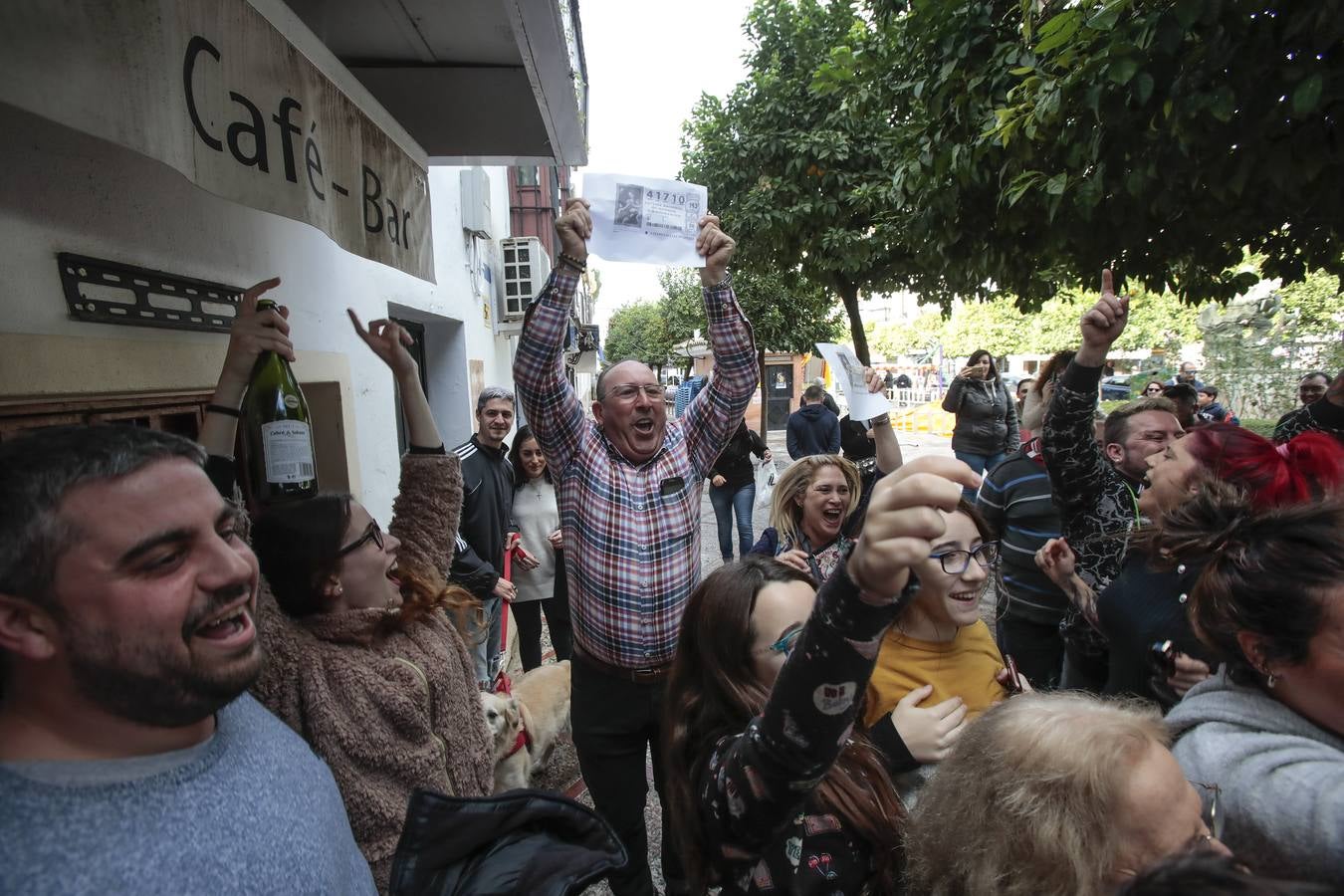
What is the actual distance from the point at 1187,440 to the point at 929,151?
9.81 ft

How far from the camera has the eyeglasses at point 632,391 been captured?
256 centimetres

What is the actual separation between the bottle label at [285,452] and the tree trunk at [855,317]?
22.3 feet

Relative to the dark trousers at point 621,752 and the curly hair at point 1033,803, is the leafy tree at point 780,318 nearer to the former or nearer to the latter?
the dark trousers at point 621,752

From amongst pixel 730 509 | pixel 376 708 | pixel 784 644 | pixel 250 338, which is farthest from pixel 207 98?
pixel 730 509


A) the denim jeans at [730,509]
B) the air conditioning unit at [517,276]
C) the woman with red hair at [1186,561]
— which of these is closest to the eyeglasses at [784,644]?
the woman with red hair at [1186,561]

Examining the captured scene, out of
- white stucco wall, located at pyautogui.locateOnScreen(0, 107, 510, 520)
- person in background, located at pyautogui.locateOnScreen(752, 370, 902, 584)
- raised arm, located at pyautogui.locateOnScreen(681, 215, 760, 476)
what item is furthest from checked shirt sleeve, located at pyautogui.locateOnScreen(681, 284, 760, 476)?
white stucco wall, located at pyautogui.locateOnScreen(0, 107, 510, 520)

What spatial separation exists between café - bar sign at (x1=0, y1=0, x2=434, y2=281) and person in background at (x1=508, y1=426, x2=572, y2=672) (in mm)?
1923

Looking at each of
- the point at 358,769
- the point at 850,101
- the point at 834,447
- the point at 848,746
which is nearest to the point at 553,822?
the point at 358,769

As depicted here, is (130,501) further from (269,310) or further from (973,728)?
(973,728)

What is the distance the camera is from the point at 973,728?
1288 mm

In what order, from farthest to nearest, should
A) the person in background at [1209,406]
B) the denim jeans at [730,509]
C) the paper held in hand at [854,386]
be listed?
the person in background at [1209,406], the denim jeans at [730,509], the paper held in hand at [854,386]

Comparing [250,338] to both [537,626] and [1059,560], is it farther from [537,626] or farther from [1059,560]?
[537,626]

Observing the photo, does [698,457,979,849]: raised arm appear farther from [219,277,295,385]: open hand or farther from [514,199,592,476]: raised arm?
[514,199,592,476]: raised arm

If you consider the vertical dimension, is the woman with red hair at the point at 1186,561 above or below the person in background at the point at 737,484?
above
